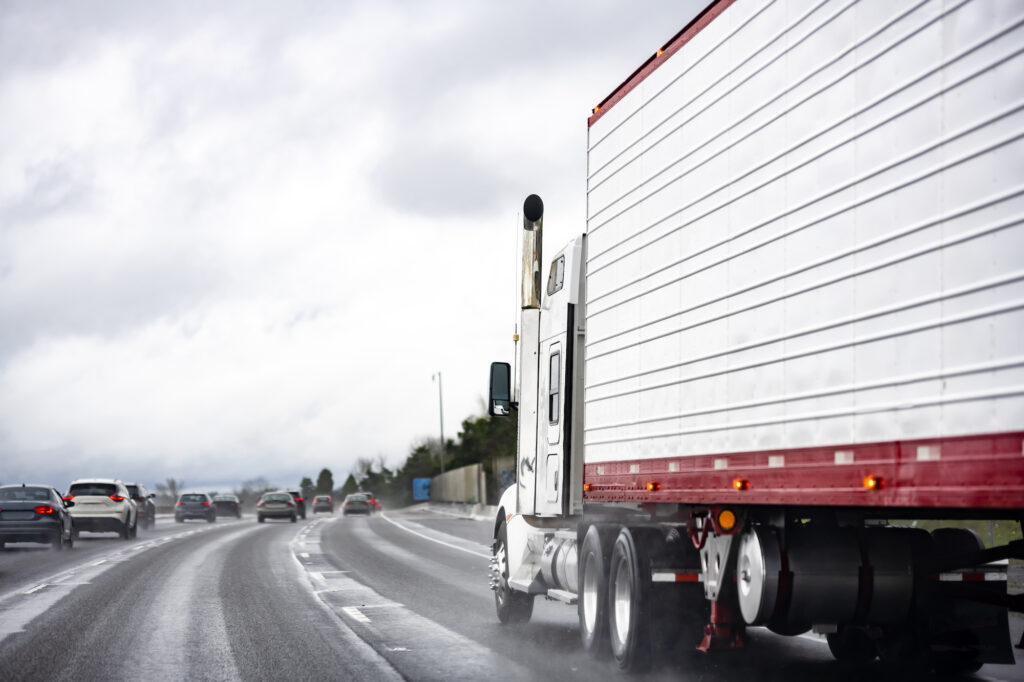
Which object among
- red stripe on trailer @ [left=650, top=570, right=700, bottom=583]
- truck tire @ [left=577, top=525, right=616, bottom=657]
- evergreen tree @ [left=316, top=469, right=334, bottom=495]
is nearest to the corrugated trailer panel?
truck tire @ [left=577, top=525, right=616, bottom=657]

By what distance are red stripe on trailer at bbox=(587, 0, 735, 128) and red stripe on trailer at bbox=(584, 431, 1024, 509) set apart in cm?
299

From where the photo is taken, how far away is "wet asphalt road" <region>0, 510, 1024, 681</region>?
30.5 ft

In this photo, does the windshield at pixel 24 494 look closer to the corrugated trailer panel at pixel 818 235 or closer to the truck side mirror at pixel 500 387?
the truck side mirror at pixel 500 387

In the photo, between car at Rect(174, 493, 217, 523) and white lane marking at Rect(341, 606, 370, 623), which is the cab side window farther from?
car at Rect(174, 493, 217, 523)

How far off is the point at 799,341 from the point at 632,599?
3.06 metres

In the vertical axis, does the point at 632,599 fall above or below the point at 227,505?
above

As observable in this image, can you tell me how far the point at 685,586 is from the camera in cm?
859

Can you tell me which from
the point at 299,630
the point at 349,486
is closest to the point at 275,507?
the point at 299,630

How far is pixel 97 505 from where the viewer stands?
3244 cm

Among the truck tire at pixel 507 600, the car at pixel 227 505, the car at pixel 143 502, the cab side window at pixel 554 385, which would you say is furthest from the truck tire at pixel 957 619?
the car at pixel 227 505

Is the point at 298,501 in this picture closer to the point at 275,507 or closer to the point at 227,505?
the point at 275,507

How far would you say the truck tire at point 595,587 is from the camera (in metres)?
9.48

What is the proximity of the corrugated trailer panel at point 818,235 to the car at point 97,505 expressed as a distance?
2599 centimetres

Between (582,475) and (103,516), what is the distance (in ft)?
81.8
